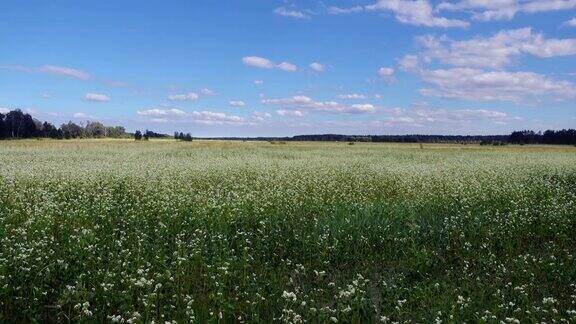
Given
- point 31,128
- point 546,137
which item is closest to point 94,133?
point 31,128

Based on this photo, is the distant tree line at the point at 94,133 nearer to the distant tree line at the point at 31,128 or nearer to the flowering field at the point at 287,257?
the distant tree line at the point at 31,128

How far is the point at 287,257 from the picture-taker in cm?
903

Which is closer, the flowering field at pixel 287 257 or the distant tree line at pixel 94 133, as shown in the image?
the flowering field at pixel 287 257

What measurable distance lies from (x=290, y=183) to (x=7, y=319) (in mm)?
12442

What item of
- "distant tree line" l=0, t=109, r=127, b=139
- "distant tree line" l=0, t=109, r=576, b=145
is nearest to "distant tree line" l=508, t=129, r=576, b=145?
"distant tree line" l=0, t=109, r=576, b=145

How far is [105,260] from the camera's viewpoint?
7848 mm

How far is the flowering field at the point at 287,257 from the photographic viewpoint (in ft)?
20.6

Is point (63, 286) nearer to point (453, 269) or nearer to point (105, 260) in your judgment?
point (105, 260)

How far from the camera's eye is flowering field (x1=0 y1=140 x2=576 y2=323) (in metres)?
6.27

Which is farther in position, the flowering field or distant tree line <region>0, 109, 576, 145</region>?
distant tree line <region>0, 109, 576, 145</region>

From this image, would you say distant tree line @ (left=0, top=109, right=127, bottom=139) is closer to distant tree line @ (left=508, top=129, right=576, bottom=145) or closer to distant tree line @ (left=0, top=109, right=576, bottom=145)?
distant tree line @ (left=0, top=109, right=576, bottom=145)

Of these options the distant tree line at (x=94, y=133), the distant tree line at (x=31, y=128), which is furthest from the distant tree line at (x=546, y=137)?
the distant tree line at (x=31, y=128)

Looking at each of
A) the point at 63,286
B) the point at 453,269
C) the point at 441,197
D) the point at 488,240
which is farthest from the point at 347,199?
the point at 63,286

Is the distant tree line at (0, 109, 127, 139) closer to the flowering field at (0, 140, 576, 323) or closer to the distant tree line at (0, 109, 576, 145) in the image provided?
the distant tree line at (0, 109, 576, 145)
